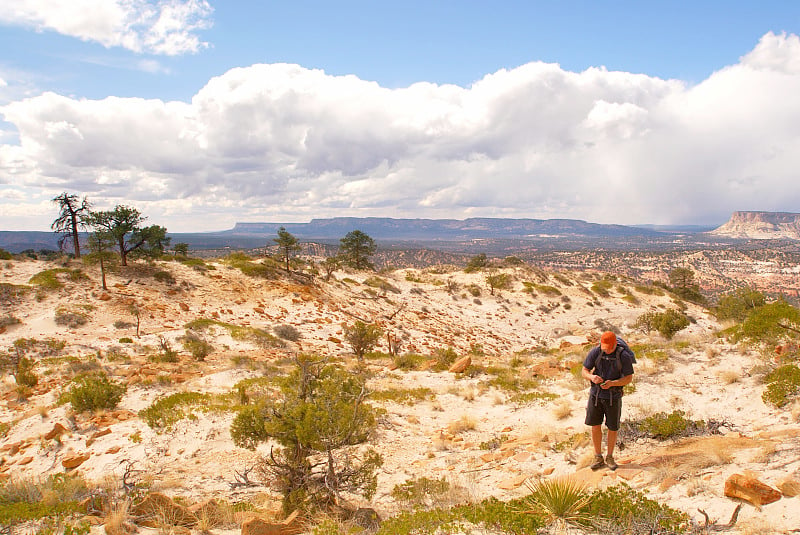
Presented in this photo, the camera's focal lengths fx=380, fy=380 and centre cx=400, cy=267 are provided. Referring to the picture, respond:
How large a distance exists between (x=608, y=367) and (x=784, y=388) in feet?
16.0

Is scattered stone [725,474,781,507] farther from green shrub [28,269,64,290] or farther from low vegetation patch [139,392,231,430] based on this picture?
green shrub [28,269,64,290]

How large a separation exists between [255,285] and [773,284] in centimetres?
15350

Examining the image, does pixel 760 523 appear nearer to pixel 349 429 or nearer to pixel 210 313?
pixel 349 429

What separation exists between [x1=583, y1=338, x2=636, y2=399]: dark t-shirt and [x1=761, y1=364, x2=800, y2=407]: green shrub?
14.0 ft

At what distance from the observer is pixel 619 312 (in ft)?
125

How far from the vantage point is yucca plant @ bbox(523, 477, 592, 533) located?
4742 millimetres

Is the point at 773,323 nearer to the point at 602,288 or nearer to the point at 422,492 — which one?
the point at 422,492

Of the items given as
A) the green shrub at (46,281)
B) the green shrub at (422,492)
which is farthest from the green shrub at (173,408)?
the green shrub at (46,281)

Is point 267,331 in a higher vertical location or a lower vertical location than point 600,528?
lower

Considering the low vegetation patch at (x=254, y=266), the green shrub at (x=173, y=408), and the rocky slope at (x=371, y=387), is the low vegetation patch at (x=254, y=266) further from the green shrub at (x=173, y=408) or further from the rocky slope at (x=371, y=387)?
the green shrub at (x=173, y=408)

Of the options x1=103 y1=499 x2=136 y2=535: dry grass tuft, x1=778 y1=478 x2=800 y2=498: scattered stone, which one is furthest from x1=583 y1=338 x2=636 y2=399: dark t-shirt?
x1=103 y1=499 x2=136 y2=535: dry grass tuft

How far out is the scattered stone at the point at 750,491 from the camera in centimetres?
449

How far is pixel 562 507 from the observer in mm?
4855

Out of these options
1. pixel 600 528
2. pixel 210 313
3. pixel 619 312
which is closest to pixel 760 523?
pixel 600 528
